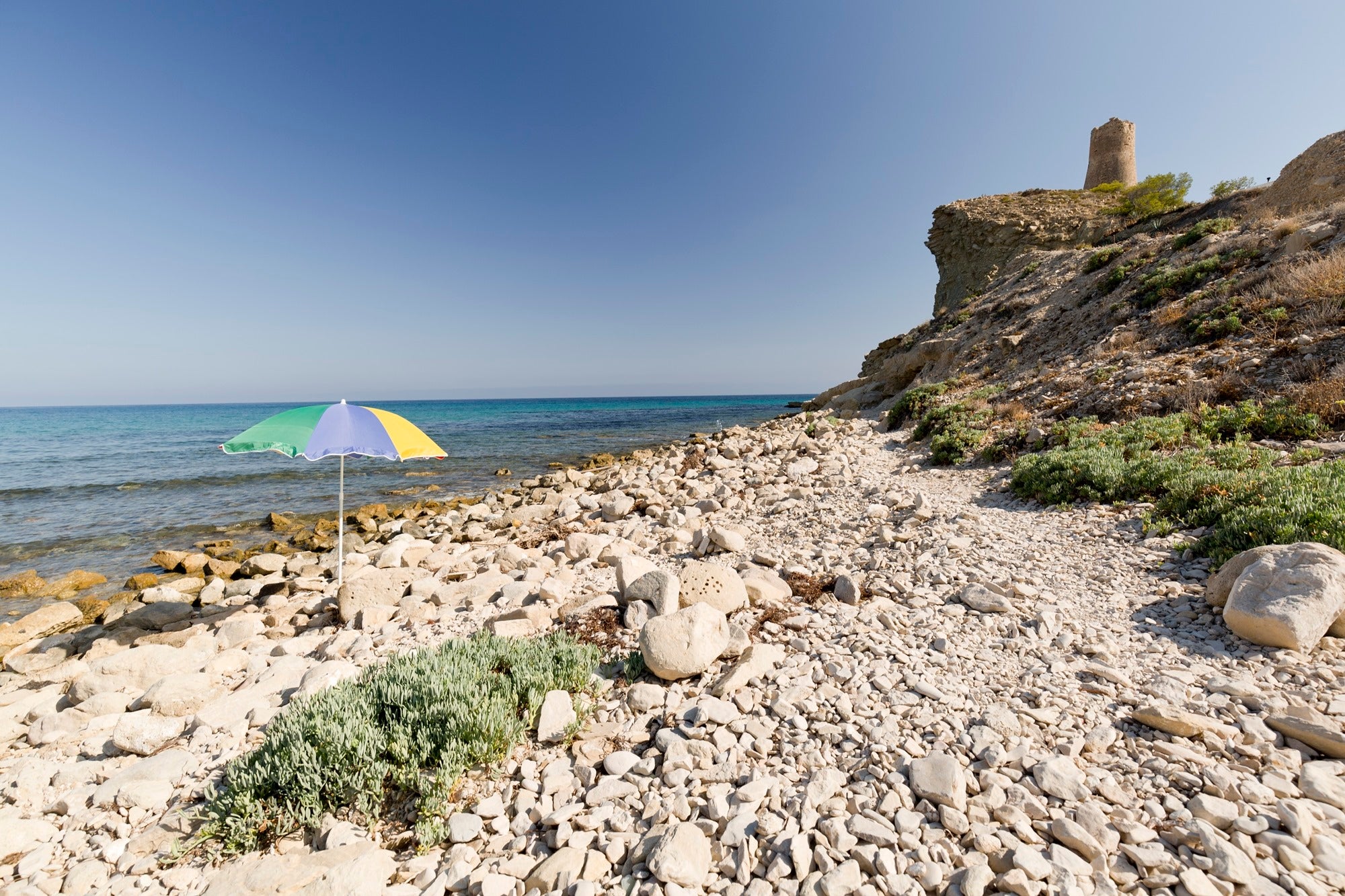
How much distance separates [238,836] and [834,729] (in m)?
3.44

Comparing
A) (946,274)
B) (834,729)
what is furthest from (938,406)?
(946,274)

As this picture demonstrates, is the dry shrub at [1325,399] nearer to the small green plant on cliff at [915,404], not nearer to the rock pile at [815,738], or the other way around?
the rock pile at [815,738]

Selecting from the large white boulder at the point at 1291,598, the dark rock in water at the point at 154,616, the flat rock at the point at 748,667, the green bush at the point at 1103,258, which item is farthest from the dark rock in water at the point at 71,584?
the green bush at the point at 1103,258

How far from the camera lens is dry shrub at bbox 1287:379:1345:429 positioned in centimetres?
700

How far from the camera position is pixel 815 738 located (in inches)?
124

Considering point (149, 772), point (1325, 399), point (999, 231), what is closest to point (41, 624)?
point (149, 772)

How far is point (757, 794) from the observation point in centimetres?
271

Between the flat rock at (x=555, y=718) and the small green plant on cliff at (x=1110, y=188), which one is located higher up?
the small green plant on cliff at (x=1110, y=188)

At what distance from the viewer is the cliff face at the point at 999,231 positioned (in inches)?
1216

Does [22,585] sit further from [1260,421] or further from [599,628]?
[1260,421]

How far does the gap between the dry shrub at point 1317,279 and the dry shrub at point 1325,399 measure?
12.2ft

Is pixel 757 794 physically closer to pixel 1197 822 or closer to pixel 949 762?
pixel 949 762

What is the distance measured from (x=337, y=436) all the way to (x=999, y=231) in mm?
39448

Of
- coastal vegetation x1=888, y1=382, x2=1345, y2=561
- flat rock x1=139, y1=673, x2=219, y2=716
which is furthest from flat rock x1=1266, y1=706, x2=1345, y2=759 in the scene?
flat rock x1=139, y1=673, x2=219, y2=716
